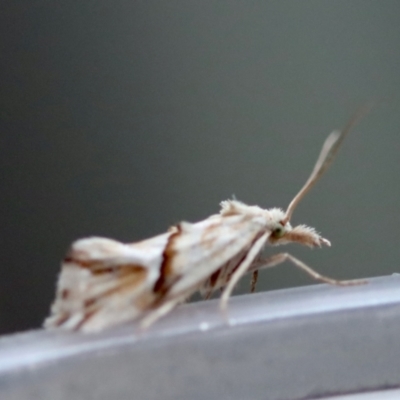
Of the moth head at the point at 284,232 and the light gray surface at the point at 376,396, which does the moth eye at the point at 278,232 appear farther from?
the light gray surface at the point at 376,396

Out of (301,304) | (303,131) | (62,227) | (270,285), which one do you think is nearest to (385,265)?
(270,285)

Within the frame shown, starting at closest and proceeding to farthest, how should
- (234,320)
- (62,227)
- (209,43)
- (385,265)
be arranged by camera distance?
(234,320), (209,43), (62,227), (385,265)

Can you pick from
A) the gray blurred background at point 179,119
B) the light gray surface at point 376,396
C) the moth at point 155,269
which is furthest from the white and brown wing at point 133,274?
the gray blurred background at point 179,119

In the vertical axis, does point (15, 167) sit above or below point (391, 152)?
above

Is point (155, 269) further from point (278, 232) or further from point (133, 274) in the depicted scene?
point (278, 232)

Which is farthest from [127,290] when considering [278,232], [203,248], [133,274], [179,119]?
[179,119]

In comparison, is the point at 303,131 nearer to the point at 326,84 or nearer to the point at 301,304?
the point at 326,84
